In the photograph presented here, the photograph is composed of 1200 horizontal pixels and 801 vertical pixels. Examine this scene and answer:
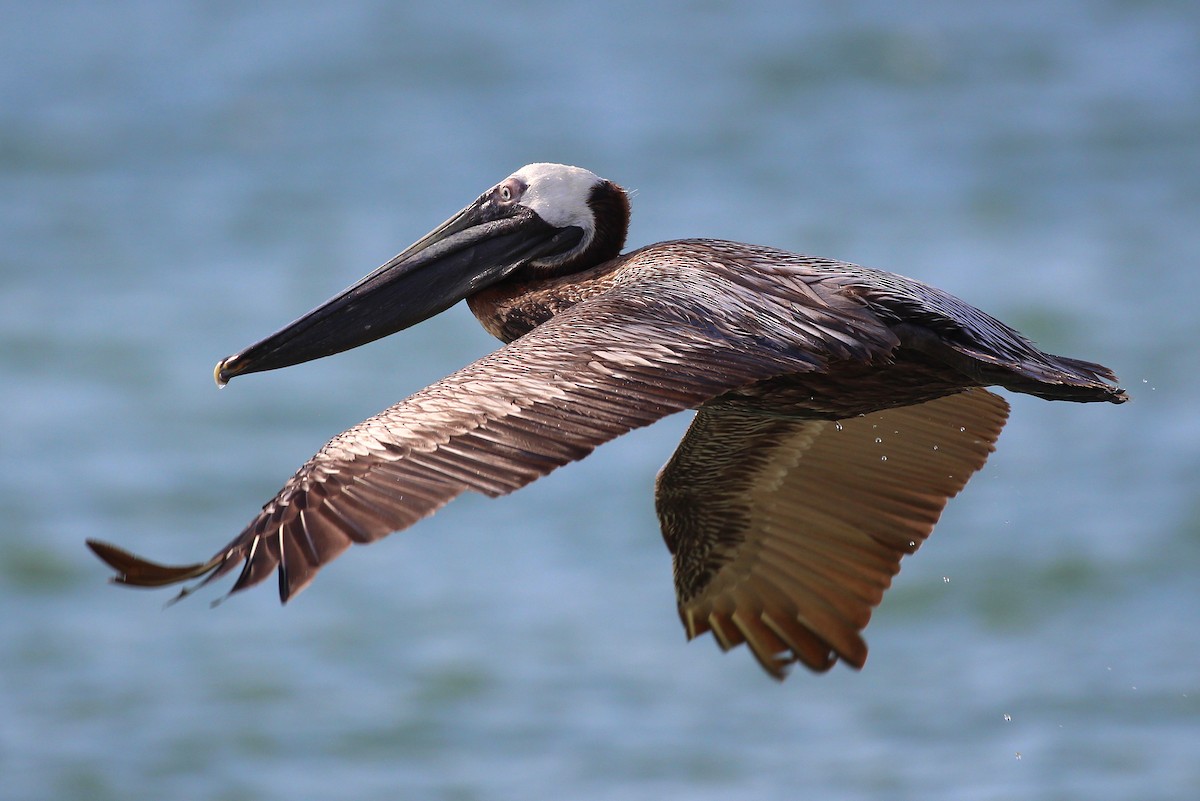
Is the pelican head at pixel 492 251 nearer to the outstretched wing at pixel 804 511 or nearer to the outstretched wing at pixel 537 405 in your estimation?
the outstretched wing at pixel 804 511

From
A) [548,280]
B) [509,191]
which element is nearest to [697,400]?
[548,280]

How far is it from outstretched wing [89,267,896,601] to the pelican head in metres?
1.01

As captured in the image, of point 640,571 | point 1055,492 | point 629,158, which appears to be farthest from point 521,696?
point 629,158

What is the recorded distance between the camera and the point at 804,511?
709 centimetres

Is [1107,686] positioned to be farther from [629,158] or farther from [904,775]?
[629,158]

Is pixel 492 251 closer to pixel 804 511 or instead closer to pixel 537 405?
pixel 804 511

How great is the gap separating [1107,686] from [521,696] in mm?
4220

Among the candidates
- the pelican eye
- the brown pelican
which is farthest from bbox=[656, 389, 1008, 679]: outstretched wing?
the pelican eye

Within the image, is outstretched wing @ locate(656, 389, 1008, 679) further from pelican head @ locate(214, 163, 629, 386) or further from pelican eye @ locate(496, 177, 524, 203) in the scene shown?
pelican eye @ locate(496, 177, 524, 203)

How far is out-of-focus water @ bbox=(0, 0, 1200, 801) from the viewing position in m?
12.2

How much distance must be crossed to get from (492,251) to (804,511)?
1.59 m

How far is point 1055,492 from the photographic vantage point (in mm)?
14812

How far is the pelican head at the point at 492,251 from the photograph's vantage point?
658 centimetres

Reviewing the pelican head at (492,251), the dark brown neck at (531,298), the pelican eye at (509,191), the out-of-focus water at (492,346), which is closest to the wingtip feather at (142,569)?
the pelican head at (492,251)
